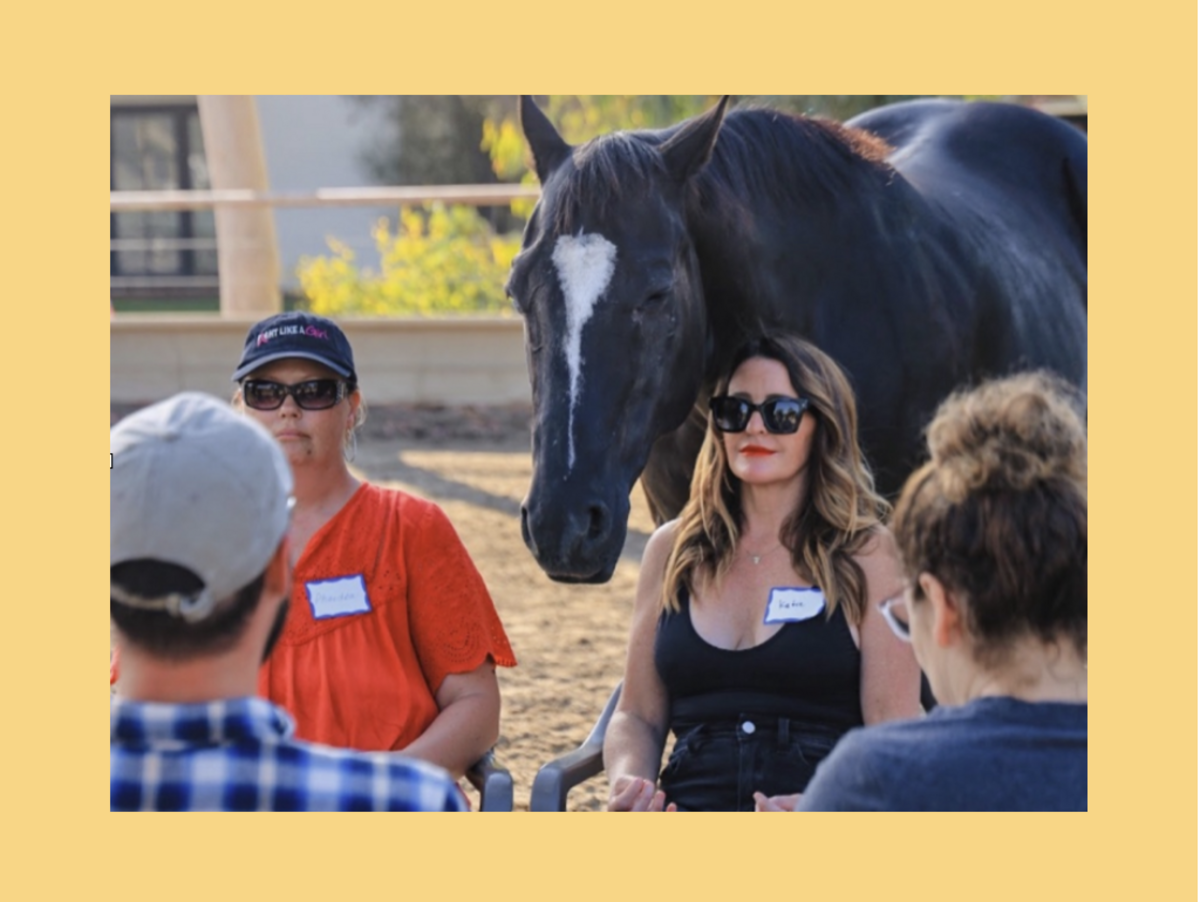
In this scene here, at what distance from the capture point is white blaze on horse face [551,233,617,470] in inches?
118

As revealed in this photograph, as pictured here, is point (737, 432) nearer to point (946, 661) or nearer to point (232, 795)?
point (946, 661)

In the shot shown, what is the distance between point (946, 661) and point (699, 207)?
1.84 metres

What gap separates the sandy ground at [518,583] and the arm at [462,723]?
1.24 metres

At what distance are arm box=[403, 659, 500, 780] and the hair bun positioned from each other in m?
1.36

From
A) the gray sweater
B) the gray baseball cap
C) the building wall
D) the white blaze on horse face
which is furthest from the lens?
the building wall

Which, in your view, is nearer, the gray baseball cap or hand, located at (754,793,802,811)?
the gray baseball cap

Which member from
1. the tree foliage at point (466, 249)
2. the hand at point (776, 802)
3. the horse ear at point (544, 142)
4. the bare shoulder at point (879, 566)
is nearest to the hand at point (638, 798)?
the hand at point (776, 802)

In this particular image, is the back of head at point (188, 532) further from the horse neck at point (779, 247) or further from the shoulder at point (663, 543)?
the horse neck at point (779, 247)

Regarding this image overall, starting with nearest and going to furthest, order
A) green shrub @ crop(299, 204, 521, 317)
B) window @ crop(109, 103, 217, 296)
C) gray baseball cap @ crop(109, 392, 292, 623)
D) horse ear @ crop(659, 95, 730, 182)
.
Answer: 1. gray baseball cap @ crop(109, 392, 292, 623)
2. horse ear @ crop(659, 95, 730, 182)
3. green shrub @ crop(299, 204, 521, 317)
4. window @ crop(109, 103, 217, 296)

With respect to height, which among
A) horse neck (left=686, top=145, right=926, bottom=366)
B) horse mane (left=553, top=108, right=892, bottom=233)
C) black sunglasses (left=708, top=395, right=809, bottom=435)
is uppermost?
horse mane (left=553, top=108, right=892, bottom=233)

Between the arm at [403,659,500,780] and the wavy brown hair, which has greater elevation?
the wavy brown hair

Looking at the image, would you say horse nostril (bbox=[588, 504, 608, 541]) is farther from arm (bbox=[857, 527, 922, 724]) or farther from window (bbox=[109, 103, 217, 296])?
window (bbox=[109, 103, 217, 296])

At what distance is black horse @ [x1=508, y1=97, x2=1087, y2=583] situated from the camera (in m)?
3.02

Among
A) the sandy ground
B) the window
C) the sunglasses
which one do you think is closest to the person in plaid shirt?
the sunglasses
